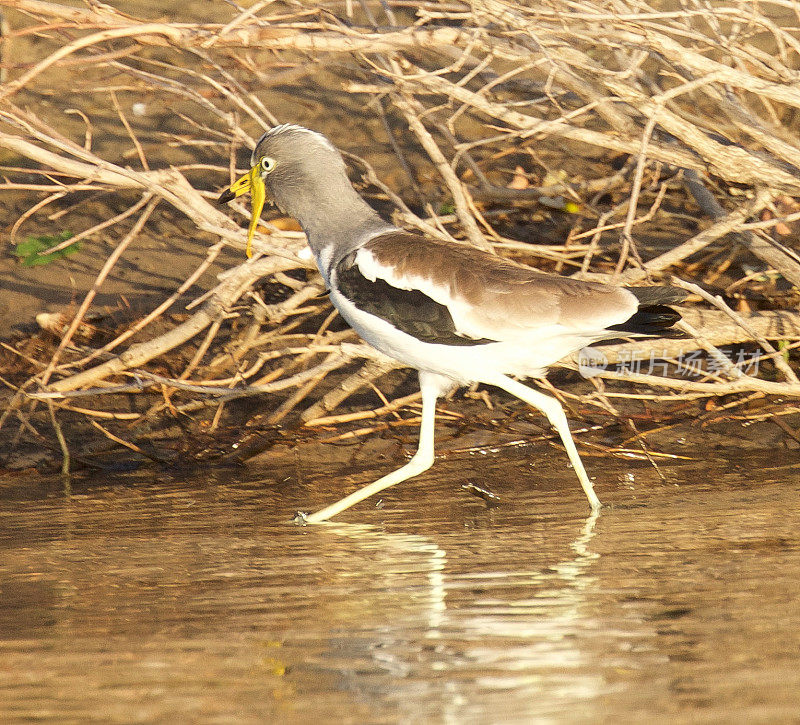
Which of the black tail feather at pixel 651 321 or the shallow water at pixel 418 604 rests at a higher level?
the black tail feather at pixel 651 321

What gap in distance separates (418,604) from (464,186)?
145 inches

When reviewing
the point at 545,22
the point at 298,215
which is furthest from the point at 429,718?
the point at 545,22

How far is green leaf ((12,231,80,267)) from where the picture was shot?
7641mm

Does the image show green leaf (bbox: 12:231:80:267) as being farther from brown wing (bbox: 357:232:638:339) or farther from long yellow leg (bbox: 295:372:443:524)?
brown wing (bbox: 357:232:638:339)

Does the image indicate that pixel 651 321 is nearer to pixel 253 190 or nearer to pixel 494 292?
pixel 494 292

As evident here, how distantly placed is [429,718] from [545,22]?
398cm

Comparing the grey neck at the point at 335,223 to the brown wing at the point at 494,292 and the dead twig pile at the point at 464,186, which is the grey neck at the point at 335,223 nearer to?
the brown wing at the point at 494,292


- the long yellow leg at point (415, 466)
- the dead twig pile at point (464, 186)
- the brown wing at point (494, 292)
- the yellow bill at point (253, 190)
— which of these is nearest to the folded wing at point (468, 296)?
the brown wing at point (494, 292)

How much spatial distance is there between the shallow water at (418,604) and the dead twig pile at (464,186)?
0.75m

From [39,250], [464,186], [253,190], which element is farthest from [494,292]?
[39,250]

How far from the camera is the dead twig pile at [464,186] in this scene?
5.19 meters

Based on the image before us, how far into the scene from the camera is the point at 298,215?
5.17 meters

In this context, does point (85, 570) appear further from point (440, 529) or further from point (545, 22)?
point (545, 22)

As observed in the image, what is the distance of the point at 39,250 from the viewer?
25.2ft
